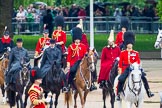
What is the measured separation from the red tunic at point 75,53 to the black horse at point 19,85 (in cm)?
128

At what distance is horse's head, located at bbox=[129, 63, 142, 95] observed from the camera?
1061 inches

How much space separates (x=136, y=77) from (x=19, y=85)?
4.62 meters

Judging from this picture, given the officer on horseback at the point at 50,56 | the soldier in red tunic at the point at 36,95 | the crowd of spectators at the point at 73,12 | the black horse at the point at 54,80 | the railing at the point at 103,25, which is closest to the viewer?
the soldier in red tunic at the point at 36,95

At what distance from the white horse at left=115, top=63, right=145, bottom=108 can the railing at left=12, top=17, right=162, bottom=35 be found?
36.3 m

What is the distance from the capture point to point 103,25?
65750 millimetres

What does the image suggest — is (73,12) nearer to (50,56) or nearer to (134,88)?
(50,56)

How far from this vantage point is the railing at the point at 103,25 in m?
64.6

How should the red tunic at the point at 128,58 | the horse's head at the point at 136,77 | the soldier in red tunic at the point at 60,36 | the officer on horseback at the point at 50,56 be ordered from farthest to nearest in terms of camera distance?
the soldier in red tunic at the point at 60,36 → the officer on horseback at the point at 50,56 → the red tunic at the point at 128,58 → the horse's head at the point at 136,77

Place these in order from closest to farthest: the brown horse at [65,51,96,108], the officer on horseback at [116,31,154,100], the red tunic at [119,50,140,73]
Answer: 1. the officer on horseback at [116,31,154,100]
2. the red tunic at [119,50,140,73]
3. the brown horse at [65,51,96,108]

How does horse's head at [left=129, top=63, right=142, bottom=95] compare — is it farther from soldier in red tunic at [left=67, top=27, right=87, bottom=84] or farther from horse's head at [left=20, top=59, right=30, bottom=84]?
horse's head at [left=20, top=59, right=30, bottom=84]

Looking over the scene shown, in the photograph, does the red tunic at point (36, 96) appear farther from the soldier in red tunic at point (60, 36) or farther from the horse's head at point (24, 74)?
the soldier in red tunic at point (60, 36)

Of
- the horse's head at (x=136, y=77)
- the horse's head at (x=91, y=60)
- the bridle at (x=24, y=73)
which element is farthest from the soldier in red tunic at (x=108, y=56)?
the horse's head at (x=136, y=77)

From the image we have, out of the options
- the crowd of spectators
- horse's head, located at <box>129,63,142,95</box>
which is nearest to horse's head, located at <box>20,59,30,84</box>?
horse's head, located at <box>129,63,142,95</box>

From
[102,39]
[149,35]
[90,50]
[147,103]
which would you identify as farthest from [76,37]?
[149,35]
